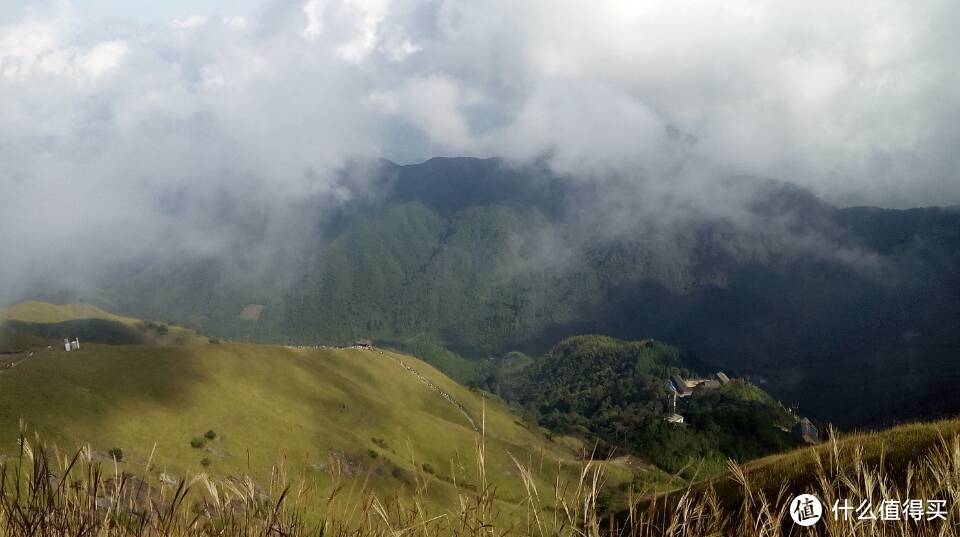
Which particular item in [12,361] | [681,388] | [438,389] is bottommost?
[681,388]

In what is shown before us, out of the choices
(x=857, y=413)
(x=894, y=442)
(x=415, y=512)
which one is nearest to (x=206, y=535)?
(x=415, y=512)

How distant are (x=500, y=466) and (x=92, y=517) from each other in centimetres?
7375

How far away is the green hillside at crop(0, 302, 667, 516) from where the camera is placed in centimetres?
4456

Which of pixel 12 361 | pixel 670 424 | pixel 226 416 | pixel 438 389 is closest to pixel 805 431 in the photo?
pixel 670 424

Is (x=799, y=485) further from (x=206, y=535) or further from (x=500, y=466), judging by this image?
(x=500, y=466)

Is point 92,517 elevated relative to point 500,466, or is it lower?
elevated

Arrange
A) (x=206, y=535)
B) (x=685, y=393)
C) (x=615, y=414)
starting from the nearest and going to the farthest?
(x=206, y=535)
(x=615, y=414)
(x=685, y=393)

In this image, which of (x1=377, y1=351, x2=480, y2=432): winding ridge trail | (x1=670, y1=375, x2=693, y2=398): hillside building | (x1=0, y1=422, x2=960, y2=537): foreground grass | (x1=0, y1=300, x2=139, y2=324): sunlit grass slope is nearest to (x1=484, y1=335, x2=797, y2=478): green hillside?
(x1=670, y1=375, x2=693, y2=398): hillside building

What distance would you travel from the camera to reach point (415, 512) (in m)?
4.36

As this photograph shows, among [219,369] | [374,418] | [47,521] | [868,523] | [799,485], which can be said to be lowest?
[374,418]

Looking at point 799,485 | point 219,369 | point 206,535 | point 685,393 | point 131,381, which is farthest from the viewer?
point 685,393

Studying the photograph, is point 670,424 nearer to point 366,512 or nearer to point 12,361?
point 12,361

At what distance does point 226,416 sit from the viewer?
59000 mm

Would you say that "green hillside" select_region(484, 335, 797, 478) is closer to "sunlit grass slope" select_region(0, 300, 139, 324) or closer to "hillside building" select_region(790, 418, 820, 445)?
"hillside building" select_region(790, 418, 820, 445)
